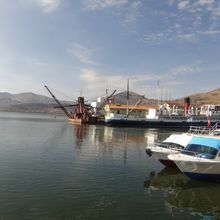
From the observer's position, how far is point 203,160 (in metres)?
30.2

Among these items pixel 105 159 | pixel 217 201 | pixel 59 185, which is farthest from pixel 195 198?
pixel 105 159

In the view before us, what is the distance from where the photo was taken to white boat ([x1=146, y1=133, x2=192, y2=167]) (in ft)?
124

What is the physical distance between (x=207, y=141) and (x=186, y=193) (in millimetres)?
5995

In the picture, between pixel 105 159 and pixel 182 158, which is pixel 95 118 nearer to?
pixel 105 159

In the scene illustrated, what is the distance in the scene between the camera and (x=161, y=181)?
32.9 metres

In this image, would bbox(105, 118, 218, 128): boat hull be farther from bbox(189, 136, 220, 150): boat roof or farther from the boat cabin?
bbox(189, 136, 220, 150): boat roof

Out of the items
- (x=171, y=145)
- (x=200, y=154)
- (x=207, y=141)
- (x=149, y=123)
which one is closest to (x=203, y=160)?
(x=200, y=154)

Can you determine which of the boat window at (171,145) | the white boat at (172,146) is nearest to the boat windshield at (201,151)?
the white boat at (172,146)

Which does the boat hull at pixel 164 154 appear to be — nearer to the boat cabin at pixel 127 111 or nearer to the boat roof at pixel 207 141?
the boat roof at pixel 207 141

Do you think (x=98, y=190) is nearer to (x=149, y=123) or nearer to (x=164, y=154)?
(x=164, y=154)

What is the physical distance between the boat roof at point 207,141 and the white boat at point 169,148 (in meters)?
3.51

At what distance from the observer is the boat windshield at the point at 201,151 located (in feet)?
102

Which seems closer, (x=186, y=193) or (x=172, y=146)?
(x=186, y=193)

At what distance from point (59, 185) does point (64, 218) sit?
795 centimetres
